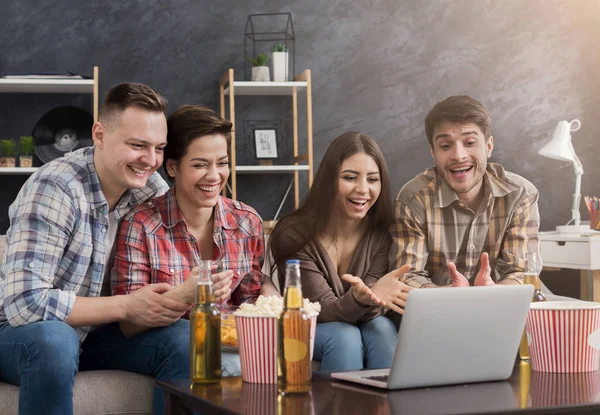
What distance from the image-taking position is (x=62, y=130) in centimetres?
440

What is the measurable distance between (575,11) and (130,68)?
262cm

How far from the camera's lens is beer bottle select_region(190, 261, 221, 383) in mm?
1504

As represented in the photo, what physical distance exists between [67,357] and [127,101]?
0.70 metres

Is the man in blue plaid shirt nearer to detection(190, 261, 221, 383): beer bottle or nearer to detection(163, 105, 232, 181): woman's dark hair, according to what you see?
detection(163, 105, 232, 181): woman's dark hair

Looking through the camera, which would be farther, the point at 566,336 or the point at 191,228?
the point at 191,228

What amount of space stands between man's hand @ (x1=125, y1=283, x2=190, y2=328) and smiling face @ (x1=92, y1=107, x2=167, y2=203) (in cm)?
32

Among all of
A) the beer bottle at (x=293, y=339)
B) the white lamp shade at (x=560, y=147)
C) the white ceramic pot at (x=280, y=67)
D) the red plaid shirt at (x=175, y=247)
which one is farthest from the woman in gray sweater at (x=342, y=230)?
the white lamp shade at (x=560, y=147)

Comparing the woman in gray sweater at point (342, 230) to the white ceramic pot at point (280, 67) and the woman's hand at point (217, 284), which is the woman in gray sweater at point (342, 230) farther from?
the white ceramic pot at point (280, 67)

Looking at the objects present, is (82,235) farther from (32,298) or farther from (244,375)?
(244,375)

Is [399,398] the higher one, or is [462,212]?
[462,212]

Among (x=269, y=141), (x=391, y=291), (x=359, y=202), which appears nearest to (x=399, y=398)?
(x=391, y=291)

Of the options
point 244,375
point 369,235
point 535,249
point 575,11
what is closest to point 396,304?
point 369,235

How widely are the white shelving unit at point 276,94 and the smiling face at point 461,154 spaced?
1894 mm

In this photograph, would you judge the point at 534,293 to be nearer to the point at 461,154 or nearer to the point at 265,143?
the point at 461,154
